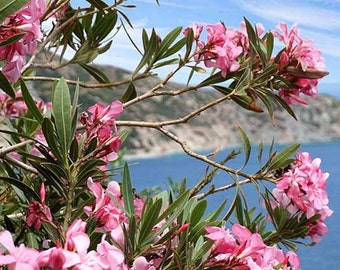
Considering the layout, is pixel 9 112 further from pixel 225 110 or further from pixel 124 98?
pixel 225 110

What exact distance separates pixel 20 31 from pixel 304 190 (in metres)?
0.83

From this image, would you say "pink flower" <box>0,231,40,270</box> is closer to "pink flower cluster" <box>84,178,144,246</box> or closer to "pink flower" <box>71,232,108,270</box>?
"pink flower" <box>71,232,108,270</box>

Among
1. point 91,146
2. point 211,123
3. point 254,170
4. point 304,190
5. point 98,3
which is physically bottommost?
point 211,123

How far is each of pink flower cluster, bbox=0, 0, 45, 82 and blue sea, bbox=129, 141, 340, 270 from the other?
1.45 ft

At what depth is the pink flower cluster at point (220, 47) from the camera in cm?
152

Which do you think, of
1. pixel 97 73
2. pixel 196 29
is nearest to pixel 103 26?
pixel 97 73

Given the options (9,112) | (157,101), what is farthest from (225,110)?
(9,112)

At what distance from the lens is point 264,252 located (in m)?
0.95

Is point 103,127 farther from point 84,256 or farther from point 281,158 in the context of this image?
point 281,158

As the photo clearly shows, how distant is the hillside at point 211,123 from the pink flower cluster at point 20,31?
114 ft

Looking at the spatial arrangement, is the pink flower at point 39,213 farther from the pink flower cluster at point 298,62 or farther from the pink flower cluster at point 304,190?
the pink flower cluster at point 298,62

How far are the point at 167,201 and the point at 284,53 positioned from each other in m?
0.58

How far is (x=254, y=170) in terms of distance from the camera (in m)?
29.9

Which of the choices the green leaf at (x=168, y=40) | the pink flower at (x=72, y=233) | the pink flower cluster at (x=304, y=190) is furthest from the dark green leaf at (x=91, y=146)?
the green leaf at (x=168, y=40)
